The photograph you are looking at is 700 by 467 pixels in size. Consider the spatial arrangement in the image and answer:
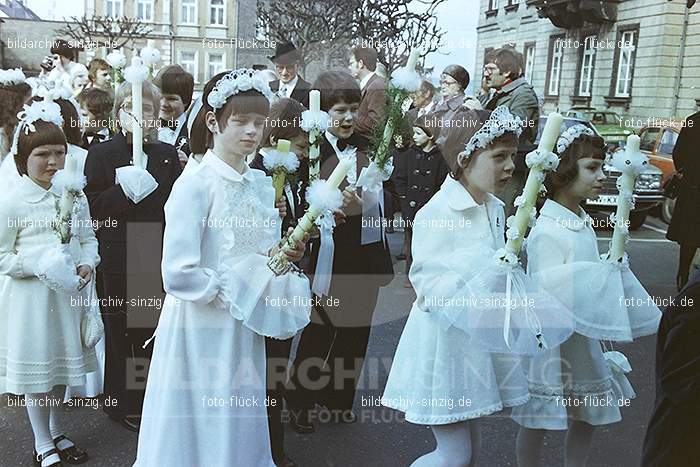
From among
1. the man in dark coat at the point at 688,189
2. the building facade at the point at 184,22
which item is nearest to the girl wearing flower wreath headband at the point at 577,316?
the man in dark coat at the point at 688,189

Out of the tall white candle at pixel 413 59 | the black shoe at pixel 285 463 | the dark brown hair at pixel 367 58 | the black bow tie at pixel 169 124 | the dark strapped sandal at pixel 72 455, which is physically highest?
the dark brown hair at pixel 367 58

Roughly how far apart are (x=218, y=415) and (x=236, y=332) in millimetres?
317

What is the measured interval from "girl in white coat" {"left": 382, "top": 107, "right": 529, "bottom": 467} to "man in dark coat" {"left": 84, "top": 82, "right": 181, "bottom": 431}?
1.70 meters

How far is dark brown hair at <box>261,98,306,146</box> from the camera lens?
3.76 meters

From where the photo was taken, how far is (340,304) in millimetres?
4207

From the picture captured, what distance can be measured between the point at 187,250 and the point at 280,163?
55 centimetres

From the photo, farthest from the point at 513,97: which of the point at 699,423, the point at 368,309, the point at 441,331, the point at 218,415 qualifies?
the point at 699,423

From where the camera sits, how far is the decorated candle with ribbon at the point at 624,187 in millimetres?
3053

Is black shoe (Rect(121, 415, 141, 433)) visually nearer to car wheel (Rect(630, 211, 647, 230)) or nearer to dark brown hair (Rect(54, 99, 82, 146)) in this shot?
dark brown hair (Rect(54, 99, 82, 146))

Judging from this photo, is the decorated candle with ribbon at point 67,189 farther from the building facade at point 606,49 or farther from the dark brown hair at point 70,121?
the building facade at point 606,49

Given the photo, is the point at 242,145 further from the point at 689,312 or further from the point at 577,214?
the point at 689,312

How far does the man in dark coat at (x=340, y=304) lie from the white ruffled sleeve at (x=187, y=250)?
4.21 ft

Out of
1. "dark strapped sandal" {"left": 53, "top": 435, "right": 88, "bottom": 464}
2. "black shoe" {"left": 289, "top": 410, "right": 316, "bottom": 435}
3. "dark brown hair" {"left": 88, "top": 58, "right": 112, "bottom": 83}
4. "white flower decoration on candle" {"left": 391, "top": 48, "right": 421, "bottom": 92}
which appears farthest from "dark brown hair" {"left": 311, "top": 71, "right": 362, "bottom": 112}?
"dark brown hair" {"left": 88, "top": 58, "right": 112, "bottom": 83}

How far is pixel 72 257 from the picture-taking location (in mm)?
3635
